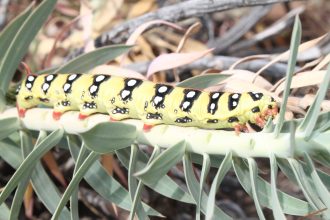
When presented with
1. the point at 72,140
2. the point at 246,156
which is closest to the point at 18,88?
the point at 72,140

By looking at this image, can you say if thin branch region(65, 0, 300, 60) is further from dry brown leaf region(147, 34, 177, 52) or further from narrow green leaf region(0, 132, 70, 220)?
narrow green leaf region(0, 132, 70, 220)

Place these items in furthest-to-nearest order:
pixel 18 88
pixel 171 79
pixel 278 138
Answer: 1. pixel 171 79
2. pixel 18 88
3. pixel 278 138

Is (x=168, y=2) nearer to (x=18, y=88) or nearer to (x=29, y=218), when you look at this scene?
(x=18, y=88)

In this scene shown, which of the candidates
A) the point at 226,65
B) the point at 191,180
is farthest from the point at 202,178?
the point at 226,65

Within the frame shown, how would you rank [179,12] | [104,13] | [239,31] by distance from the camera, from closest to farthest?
[179,12] → [239,31] → [104,13]

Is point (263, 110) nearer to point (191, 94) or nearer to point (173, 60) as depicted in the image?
point (191, 94)

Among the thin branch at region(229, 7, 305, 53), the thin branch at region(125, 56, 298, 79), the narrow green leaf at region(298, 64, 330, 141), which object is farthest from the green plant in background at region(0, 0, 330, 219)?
the thin branch at region(229, 7, 305, 53)

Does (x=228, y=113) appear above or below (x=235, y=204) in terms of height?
above
